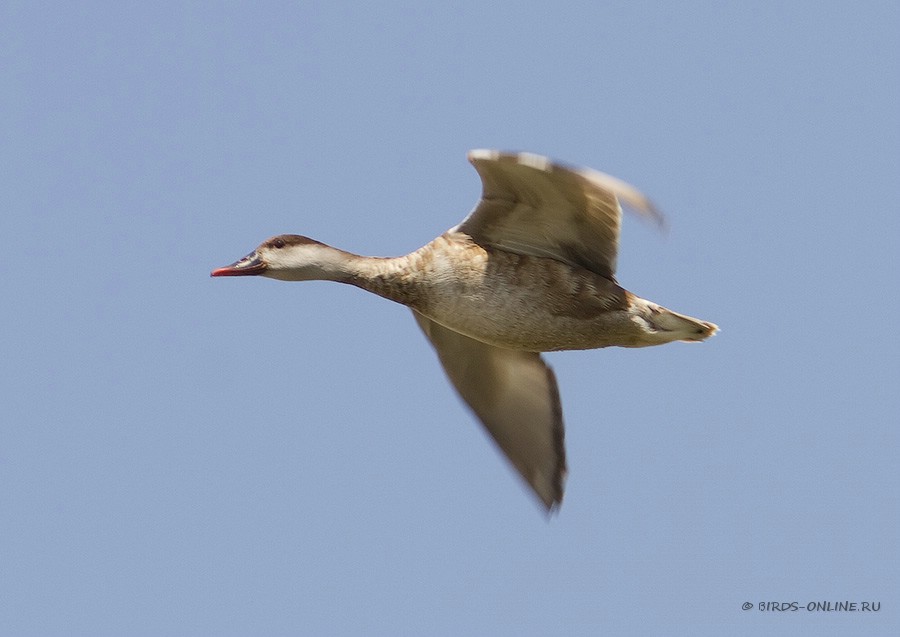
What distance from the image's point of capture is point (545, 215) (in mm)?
9992

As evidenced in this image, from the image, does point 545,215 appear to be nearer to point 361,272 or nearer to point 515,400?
point 361,272

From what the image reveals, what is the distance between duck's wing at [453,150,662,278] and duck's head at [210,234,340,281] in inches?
38.7

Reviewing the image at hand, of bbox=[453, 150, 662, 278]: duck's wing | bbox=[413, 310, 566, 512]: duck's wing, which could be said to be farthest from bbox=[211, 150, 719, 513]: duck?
bbox=[413, 310, 566, 512]: duck's wing

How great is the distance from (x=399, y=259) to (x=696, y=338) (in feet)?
7.18

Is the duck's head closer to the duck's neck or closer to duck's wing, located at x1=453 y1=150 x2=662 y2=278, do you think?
the duck's neck

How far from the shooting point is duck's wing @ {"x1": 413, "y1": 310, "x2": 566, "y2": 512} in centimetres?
1146

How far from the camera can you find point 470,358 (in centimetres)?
1163

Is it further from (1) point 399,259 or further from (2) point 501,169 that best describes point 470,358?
(2) point 501,169

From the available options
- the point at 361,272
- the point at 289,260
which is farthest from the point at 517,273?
the point at 289,260

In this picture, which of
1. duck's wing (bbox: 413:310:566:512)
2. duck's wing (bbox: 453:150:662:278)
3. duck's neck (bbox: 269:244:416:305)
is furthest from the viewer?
duck's wing (bbox: 413:310:566:512)

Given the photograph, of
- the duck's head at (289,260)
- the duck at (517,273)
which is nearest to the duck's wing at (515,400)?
the duck at (517,273)

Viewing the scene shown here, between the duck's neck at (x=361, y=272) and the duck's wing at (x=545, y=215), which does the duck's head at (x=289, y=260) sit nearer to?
the duck's neck at (x=361, y=272)

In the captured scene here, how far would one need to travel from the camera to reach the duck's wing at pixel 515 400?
11461mm

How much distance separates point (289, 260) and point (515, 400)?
89.0 inches
